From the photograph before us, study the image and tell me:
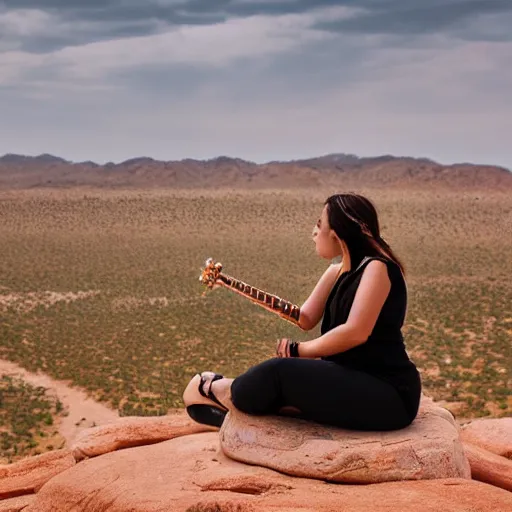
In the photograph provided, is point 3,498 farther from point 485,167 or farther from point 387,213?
point 485,167

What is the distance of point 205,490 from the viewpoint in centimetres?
566

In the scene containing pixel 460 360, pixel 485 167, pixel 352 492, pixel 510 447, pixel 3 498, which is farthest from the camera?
pixel 485 167

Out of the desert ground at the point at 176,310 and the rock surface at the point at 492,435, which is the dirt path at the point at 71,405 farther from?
the rock surface at the point at 492,435

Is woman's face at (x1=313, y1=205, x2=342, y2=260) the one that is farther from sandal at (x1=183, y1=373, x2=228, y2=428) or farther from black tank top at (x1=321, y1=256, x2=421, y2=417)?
sandal at (x1=183, y1=373, x2=228, y2=428)

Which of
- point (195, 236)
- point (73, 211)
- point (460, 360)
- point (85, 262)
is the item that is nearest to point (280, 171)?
point (73, 211)

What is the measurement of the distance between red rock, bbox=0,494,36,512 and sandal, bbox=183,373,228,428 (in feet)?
5.77

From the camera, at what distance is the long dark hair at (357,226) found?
5699mm

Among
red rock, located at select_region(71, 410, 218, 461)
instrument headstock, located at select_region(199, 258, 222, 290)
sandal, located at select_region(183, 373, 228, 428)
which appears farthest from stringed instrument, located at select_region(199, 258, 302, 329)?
red rock, located at select_region(71, 410, 218, 461)

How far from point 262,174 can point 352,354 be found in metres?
141

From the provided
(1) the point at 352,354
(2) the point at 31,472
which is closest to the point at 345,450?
(1) the point at 352,354

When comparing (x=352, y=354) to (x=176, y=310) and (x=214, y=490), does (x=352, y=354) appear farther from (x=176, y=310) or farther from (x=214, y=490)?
(x=176, y=310)

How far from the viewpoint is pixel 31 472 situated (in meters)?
8.00

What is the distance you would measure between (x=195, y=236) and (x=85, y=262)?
15783 millimetres

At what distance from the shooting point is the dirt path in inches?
711
